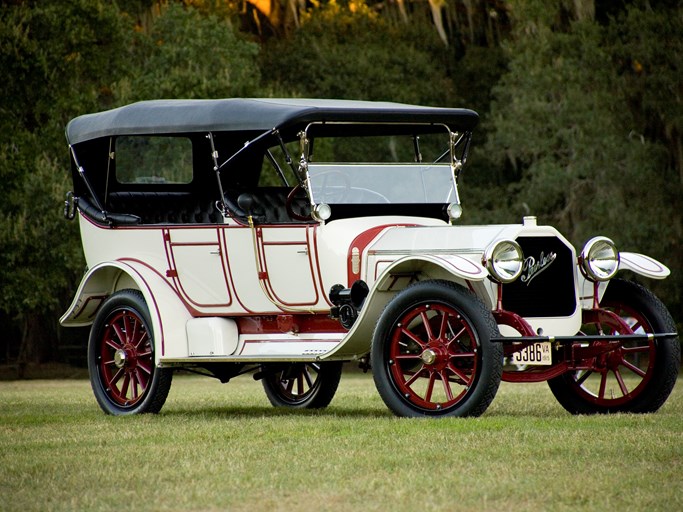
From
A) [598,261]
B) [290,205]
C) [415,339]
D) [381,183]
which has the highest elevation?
[381,183]

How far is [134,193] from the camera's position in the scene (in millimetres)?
12883

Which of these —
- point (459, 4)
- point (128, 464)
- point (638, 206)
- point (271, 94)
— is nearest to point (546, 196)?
point (638, 206)

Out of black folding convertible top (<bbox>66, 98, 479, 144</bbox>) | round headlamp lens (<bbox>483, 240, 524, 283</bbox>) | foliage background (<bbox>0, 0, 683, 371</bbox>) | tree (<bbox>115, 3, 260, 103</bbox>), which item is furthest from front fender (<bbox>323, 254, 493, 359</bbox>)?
tree (<bbox>115, 3, 260, 103</bbox>)

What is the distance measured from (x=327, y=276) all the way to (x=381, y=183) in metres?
1.02

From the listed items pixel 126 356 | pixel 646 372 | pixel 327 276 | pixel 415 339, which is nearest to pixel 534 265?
pixel 415 339

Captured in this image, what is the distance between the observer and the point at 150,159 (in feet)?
42.0

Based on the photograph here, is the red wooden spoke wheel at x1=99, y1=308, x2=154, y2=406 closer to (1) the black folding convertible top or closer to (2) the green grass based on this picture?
(2) the green grass

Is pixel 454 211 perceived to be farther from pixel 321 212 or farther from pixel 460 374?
pixel 460 374

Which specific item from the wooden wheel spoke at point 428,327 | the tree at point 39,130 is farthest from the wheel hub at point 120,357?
the tree at point 39,130

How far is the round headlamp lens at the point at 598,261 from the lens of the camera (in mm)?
10148

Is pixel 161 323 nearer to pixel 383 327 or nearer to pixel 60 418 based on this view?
pixel 60 418

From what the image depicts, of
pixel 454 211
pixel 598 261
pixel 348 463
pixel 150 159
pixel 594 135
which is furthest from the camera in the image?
pixel 594 135

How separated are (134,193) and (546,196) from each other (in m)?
16.9

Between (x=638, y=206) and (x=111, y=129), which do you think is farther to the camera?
(x=638, y=206)
